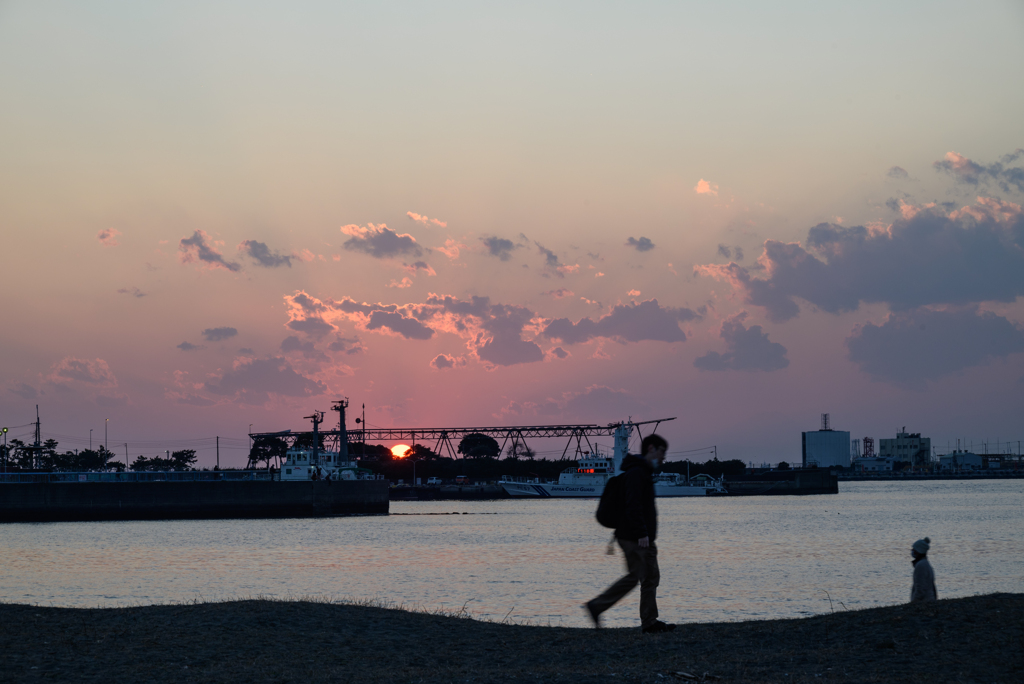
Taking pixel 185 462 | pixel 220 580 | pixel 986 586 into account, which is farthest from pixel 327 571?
pixel 185 462

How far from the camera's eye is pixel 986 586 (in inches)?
1103

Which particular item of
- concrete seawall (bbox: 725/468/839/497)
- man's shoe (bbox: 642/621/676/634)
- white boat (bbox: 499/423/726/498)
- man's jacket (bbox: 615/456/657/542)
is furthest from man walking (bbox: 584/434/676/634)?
concrete seawall (bbox: 725/468/839/497)

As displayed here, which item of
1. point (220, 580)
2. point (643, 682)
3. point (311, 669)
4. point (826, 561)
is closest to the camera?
point (643, 682)

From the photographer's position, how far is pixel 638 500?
9.88 m

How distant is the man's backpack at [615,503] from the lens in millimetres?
10117

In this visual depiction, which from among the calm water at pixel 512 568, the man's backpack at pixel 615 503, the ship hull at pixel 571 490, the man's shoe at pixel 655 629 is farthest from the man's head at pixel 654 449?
the ship hull at pixel 571 490

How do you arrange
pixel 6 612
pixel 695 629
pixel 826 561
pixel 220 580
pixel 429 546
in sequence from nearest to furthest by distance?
pixel 695 629, pixel 6 612, pixel 220 580, pixel 826 561, pixel 429 546

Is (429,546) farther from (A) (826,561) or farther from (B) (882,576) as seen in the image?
(B) (882,576)

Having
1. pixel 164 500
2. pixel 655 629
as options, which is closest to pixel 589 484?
pixel 164 500

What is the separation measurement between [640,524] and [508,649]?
2245 millimetres

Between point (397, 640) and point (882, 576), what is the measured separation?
25.2 m

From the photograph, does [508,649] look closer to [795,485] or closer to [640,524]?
[640,524]

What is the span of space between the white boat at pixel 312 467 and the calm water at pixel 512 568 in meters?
28.8

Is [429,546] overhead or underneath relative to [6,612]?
underneath
